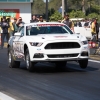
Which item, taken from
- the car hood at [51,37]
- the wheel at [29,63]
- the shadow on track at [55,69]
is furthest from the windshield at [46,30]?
the shadow on track at [55,69]

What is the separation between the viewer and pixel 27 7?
4322cm

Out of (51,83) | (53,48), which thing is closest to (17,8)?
(53,48)

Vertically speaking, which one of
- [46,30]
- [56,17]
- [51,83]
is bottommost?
[51,83]

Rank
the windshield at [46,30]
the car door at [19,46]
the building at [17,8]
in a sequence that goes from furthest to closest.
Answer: the building at [17,8] < the windshield at [46,30] < the car door at [19,46]

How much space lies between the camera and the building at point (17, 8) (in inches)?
1692

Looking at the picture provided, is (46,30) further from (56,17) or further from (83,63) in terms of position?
(56,17)

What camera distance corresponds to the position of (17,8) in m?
43.4

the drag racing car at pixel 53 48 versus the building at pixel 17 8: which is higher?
the building at pixel 17 8

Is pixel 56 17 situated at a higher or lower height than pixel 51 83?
higher

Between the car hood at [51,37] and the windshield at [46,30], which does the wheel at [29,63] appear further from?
the windshield at [46,30]

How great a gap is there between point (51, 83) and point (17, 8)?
103 ft

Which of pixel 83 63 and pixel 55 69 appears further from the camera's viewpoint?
pixel 55 69

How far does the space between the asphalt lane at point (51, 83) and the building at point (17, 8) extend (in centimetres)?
2591

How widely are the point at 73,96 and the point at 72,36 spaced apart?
5020mm
